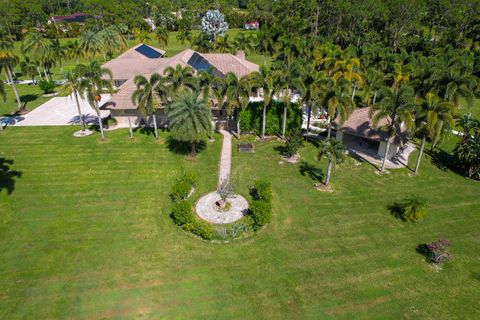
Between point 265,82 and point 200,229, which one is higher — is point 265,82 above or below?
above

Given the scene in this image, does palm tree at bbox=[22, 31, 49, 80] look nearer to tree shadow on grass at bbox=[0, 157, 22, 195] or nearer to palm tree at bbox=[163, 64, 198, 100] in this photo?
tree shadow on grass at bbox=[0, 157, 22, 195]

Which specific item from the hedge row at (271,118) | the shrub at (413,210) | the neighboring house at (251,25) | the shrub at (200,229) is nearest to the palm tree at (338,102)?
the hedge row at (271,118)

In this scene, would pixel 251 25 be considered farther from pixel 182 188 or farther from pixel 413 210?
pixel 413 210

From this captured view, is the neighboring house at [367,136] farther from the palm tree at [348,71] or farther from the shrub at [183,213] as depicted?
the shrub at [183,213]

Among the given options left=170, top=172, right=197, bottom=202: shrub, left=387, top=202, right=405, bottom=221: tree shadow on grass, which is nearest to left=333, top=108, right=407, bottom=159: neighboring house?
left=387, top=202, right=405, bottom=221: tree shadow on grass

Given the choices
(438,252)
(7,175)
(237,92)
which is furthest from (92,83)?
(438,252)

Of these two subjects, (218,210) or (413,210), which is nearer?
(413,210)
